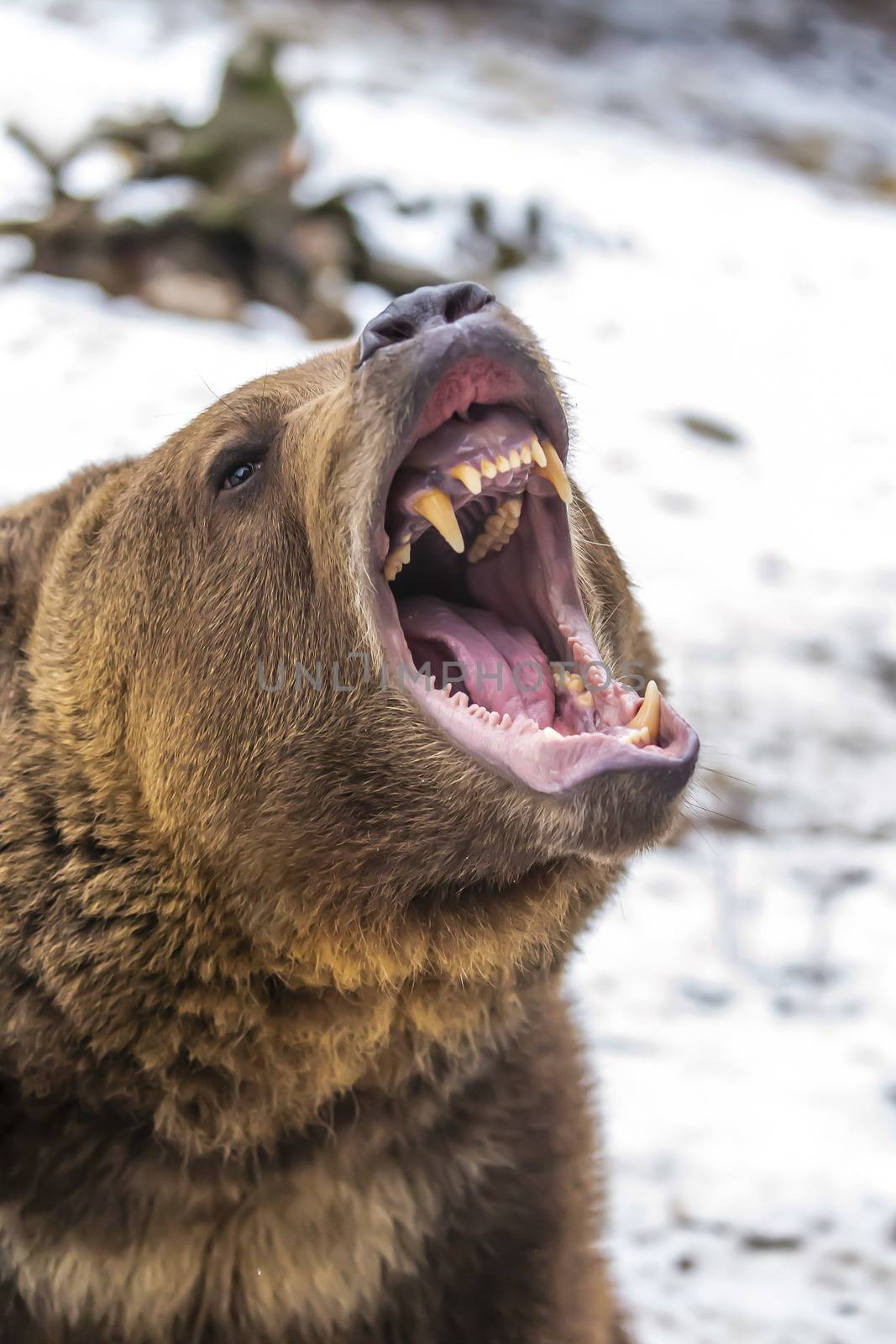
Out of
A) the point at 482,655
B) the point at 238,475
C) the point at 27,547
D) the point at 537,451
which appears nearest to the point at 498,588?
the point at 482,655

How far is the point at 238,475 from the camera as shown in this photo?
Result: 2326 mm

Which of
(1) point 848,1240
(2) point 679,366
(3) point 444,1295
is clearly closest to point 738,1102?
(1) point 848,1240

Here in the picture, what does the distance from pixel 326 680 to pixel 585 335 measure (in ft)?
21.3

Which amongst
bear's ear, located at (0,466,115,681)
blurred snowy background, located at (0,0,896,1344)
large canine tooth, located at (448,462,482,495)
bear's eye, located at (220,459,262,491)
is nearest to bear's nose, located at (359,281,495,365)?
large canine tooth, located at (448,462,482,495)

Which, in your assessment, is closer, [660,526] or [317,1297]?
[317,1297]

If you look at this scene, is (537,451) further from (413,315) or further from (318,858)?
(318,858)

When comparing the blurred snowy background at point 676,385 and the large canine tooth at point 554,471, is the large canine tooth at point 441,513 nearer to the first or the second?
the large canine tooth at point 554,471

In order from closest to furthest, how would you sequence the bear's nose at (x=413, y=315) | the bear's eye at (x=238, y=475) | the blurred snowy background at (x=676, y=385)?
the bear's nose at (x=413, y=315) → the bear's eye at (x=238, y=475) → the blurred snowy background at (x=676, y=385)

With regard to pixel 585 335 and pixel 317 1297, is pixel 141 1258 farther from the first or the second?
pixel 585 335

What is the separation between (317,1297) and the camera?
227 cm

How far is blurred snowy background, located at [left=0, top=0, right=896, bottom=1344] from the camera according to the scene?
3545mm

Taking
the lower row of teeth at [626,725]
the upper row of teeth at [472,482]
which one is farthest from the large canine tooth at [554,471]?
the lower row of teeth at [626,725]

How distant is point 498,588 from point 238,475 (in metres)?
0.50

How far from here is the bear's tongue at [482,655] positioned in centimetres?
214
